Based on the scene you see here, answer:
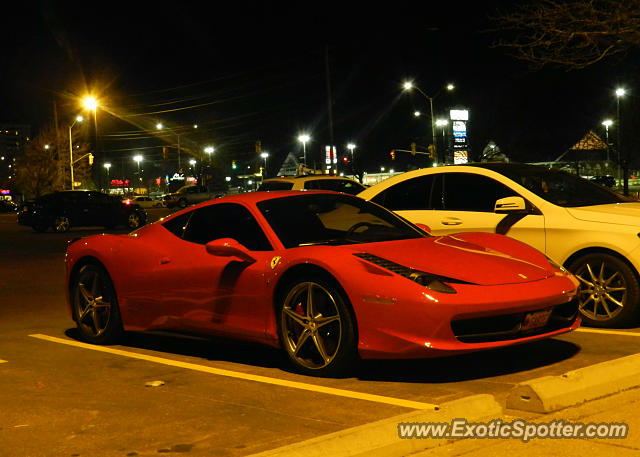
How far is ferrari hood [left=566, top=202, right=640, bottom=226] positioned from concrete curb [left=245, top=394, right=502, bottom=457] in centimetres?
364

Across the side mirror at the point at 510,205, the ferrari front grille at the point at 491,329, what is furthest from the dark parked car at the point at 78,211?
the ferrari front grille at the point at 491,329

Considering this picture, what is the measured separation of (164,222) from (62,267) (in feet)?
31.5

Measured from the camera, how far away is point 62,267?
1600 centimetres

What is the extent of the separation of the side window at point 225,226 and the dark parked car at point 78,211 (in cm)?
2568

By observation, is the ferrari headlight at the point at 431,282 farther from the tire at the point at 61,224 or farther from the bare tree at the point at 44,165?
the bare tree at the point at 44,165

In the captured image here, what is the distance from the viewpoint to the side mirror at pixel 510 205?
7.76m

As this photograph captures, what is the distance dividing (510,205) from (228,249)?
3030 millimetres

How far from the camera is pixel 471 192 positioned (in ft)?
28.3

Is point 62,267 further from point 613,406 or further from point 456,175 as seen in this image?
point 613,406

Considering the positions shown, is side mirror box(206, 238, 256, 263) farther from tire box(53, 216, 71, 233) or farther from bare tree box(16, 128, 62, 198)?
bare tree box(16, 128, 62, 198)

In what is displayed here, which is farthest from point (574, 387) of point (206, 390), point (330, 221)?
point (330, 221)

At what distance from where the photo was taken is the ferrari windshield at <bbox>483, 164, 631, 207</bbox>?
8148 mm

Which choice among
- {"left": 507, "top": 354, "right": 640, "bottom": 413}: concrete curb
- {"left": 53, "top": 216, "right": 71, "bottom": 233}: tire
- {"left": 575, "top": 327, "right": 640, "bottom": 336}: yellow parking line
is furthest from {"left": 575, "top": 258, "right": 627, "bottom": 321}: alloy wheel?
{"left": 53, "top": 216, "right": 71, "bottom": 233}: tire

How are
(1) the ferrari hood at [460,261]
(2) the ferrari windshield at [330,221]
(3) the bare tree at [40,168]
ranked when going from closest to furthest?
(1) the ferrari hood at [460,261]
(2) the ferrari windshield at [330,221]
(3) the bare tree at [40,168]
